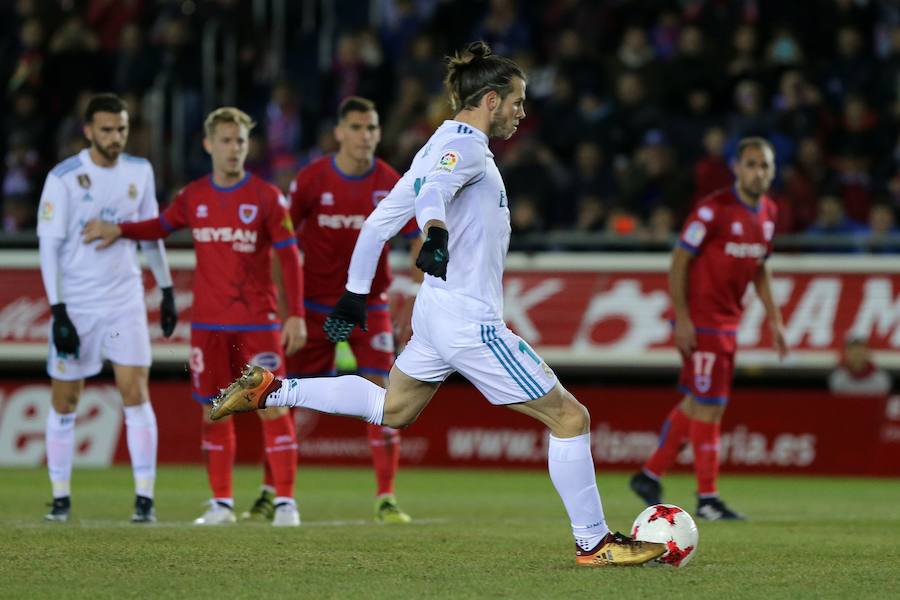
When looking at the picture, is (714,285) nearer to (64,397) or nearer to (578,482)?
(578,482)

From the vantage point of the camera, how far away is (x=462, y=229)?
7.18 m

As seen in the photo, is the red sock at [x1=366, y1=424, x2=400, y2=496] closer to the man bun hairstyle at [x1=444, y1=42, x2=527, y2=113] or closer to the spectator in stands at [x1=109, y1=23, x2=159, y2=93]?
the man bun hairstyle at [x1=444, y1=42, x2=527, y2=113]

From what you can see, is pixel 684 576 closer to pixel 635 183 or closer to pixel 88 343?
pixel 88 343

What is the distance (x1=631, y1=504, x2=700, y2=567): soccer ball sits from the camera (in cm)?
739

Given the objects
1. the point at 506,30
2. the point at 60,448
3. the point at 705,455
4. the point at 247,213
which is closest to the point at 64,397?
the point at 60,448

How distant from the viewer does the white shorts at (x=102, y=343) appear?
10.1 metres

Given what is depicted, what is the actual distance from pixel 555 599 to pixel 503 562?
1.26 meters

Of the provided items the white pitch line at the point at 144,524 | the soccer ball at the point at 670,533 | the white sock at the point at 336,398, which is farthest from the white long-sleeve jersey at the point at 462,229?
the white pitch line at the point at 144,524

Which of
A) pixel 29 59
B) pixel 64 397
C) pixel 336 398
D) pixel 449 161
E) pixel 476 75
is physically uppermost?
pixel 29 59

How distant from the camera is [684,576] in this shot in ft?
23.5

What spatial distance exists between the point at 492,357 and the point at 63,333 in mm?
3770

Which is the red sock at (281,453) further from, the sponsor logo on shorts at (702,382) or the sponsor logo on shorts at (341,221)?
the sponsor logo on shorts at (702,382)

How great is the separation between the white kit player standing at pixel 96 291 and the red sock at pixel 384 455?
1.55m

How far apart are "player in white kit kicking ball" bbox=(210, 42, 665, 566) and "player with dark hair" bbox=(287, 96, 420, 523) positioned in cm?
324
